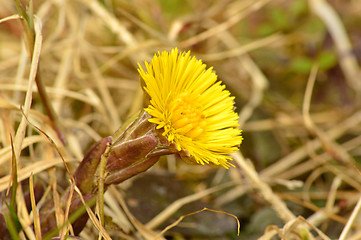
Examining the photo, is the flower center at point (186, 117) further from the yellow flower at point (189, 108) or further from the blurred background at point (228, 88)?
the blurred background at point (228, 88)

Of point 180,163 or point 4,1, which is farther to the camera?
point 4,1

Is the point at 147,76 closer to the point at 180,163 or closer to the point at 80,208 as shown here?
the point at 80,208

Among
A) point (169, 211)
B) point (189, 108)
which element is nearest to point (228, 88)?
point (169, 211)

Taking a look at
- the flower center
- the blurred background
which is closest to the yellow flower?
the flower center

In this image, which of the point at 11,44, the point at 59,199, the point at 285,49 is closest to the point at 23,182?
the point at 59,199

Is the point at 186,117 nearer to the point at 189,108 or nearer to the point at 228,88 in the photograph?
the point at 189,108

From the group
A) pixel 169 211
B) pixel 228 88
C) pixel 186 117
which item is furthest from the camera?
pixel 228 88

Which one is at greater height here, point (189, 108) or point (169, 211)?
point (189, 108)
